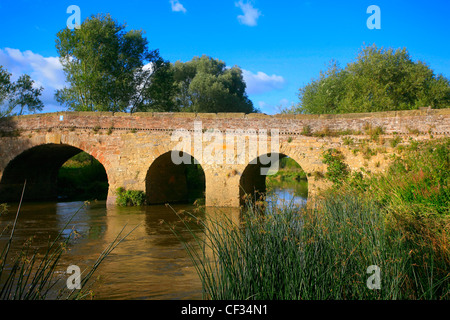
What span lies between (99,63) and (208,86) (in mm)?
11177

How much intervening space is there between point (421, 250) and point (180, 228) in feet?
22.7

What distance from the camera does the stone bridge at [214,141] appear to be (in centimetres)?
1300

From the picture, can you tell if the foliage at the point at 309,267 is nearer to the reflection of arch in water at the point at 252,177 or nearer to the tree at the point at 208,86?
the reflection of arch in water at the point at 252,177

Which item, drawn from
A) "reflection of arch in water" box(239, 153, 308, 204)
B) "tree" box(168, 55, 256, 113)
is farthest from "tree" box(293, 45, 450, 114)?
"tree" box(168, 55, 256, 113)

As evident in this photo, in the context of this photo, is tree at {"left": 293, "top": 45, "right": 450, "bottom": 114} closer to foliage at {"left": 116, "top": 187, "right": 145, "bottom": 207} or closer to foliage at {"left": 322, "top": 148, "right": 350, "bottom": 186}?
foliage at {"left": 322, "top": 148, "right": 350, "bottom": 186}

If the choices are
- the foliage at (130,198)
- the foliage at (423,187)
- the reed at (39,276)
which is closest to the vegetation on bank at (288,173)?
the foliage at (130,198)

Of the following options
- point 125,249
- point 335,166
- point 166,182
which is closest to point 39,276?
point 125,249

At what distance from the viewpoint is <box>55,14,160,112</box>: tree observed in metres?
25.4

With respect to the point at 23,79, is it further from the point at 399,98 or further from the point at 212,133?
the point at 399,98

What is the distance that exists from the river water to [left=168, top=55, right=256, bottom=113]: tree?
70.3ft

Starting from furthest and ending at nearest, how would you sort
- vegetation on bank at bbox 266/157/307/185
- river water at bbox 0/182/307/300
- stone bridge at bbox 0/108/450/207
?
vegetation on bank at bbox 266/157/307/185 → stone bridge at bbox 0/108/450/207 → river water at bbox 0/182/307/300

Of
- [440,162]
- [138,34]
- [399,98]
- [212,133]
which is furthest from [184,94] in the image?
[440,162]

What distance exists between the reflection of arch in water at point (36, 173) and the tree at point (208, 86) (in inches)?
622

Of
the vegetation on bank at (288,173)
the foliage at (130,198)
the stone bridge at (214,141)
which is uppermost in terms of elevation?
the stone bridge at (214,141)
